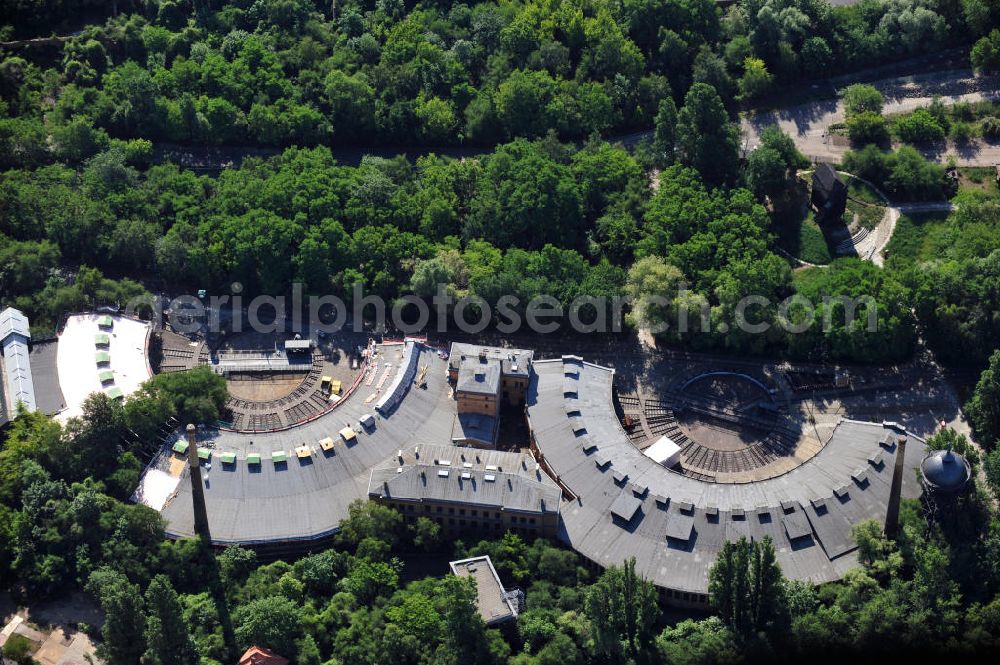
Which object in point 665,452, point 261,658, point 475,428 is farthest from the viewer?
point 475,428

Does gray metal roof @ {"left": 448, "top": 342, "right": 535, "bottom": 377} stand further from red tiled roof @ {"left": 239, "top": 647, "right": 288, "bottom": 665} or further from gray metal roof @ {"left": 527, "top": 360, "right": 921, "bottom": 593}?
red tiled roof @ {"left": 239, "top": 647, "right": 288, "bottom": 665}

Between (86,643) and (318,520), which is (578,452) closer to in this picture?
(318,520)

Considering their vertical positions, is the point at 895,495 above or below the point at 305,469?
below

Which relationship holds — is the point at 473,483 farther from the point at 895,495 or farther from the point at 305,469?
the point at 895,495

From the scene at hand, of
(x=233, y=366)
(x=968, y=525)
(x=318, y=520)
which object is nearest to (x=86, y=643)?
(x=318, y=520)

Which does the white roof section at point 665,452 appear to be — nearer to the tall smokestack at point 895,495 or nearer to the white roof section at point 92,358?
the tall smokestack at point 895,495

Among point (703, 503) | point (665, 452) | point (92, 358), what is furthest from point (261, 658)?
point (665, 452)

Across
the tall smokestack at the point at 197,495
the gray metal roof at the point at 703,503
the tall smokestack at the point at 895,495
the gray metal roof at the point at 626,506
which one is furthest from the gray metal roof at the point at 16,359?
the tall smokestack at the point at 895,495

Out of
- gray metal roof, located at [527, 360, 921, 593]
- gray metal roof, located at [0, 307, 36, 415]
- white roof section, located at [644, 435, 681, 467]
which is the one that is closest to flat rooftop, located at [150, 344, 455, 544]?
gray metal roof, located at [527, 360, 921, 593]
